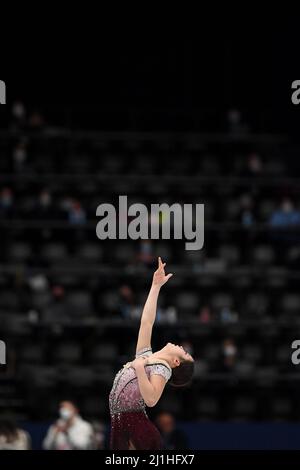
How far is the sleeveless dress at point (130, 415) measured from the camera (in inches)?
241

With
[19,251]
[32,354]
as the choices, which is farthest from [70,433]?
[19,251]

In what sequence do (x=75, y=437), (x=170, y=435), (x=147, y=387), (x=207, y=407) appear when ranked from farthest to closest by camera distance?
(x=207, y=407) < (x=170, y=435) < (x=75, y=437) < (x=147, y=387)

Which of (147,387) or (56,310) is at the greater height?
(56,310)

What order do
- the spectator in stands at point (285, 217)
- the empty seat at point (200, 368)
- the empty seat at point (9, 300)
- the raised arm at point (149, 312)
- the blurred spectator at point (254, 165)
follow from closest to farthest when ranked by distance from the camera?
the raised arm at point (149, 312) → the empty seat at point (200, 368) → the empty seat at point (9, 300) → the spectator in stands at point (285, 217) → the blurred spectator at point (254, 165)

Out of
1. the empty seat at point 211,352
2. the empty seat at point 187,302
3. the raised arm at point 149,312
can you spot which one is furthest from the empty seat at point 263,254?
the raised arm at point 149,312

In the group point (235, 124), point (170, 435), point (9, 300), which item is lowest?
point (170, 435)

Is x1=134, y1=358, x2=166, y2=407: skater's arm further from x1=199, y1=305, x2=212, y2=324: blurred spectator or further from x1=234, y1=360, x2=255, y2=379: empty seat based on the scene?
x1=199, y1=305, x2=212, y2=324: blurred spectator

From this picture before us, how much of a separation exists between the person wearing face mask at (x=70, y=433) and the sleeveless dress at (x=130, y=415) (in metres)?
5.20

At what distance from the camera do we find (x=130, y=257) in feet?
51.8

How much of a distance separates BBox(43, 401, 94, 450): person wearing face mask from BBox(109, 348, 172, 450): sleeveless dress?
5.20 meters

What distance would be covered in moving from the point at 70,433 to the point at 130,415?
564 cm

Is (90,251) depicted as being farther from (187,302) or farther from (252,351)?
(252,351)

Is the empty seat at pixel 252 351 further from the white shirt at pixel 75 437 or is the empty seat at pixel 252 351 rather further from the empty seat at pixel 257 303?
the white shirt at pixel 75 437

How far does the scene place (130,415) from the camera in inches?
241
